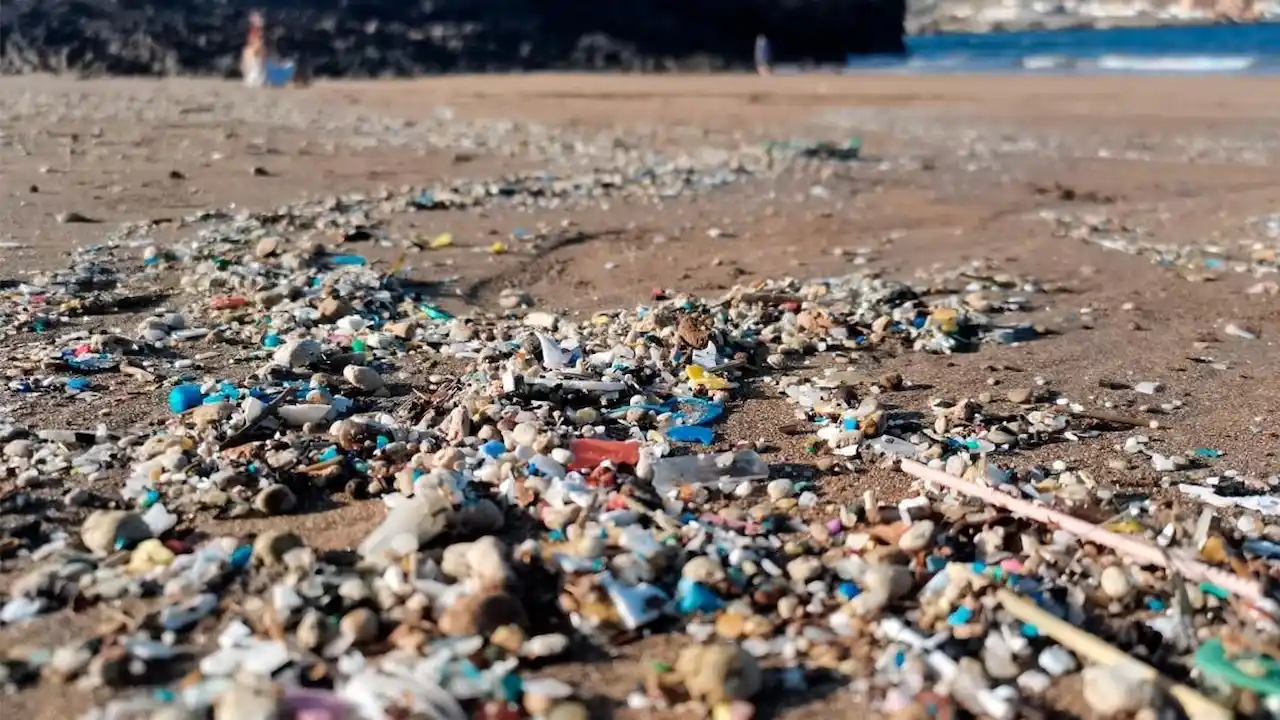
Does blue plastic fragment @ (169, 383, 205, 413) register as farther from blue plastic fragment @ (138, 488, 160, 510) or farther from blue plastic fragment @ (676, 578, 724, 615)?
blue plastic fragment @ (676, 578, 724, 615)

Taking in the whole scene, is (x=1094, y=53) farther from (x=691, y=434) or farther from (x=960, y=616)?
(x=960, y=616)

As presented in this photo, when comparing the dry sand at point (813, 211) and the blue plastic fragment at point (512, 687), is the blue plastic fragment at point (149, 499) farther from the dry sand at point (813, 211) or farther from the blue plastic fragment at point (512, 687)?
the blue plastic fragment at point (512, 687)

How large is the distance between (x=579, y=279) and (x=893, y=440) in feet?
7.70

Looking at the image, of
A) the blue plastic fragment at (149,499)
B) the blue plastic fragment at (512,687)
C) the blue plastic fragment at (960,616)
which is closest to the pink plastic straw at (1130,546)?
the blue plastic fragment at (960,616)

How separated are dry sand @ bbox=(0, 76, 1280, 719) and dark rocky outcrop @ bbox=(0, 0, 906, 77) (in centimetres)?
856

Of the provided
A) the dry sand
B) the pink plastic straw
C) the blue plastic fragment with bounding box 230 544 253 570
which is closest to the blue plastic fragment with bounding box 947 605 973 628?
the dry sand

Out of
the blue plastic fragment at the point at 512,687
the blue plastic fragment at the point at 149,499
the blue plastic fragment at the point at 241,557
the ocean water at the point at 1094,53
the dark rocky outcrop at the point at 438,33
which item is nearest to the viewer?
the blue plastic fragment at the point at 512,687

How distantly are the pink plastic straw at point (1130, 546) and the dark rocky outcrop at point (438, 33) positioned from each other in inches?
860

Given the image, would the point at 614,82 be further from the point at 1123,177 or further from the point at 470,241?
the point at 470,241

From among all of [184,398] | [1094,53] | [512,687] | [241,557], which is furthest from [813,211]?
[1094,53]

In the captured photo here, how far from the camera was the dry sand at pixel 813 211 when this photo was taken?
314cm

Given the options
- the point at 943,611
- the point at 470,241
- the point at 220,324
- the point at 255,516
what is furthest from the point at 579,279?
the point at 943,611

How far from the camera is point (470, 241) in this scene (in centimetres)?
555

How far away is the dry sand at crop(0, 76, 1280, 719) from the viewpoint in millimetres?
3143
